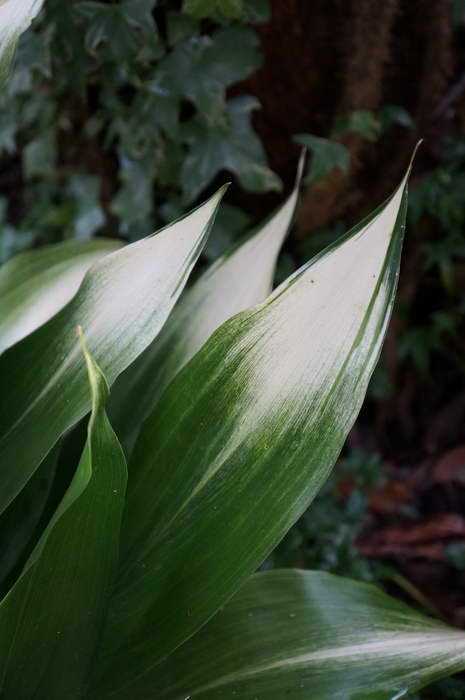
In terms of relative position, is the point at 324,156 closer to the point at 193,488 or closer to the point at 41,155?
the point at 41,155

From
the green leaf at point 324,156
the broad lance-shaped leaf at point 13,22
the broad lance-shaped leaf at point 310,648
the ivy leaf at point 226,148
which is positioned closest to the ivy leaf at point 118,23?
the ivy leaf at point 226,148

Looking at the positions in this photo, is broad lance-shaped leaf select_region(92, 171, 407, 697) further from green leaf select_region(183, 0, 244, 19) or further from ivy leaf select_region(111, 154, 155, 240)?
ivy leaf select_region(111, 154, 155, 240)

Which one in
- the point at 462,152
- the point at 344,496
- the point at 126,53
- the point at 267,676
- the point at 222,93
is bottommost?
the point at 344,496

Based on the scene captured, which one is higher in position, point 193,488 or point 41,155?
point 41,155

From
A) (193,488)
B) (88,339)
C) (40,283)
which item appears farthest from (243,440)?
(40,283)

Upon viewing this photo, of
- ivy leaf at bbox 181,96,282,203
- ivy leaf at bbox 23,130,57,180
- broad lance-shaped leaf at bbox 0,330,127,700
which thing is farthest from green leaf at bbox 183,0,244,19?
broad lance-shaped leaf at bbox 0,330,127,700

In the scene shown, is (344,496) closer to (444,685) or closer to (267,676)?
(444,685)

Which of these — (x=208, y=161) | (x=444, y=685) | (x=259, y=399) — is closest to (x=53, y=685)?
(x=259, y=399)
